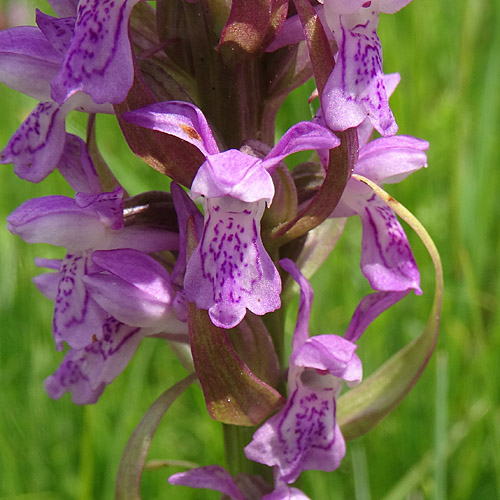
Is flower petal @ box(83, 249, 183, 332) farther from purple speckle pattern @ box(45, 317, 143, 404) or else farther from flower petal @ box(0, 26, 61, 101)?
flower petal @ box(0, 26, 61, 101)

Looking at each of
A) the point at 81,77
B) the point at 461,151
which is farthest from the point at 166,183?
the point at 81,77

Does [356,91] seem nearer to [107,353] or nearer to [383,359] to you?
[107,353]

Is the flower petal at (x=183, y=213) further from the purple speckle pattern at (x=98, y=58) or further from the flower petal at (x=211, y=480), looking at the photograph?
the flower petal at (x=211, y=480)

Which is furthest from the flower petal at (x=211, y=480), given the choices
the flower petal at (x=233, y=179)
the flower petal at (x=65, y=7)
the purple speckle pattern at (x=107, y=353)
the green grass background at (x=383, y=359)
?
the flower petal at (x=65, y=7)

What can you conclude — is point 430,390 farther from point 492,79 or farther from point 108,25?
point 108,25

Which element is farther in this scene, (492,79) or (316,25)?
(492,79)
